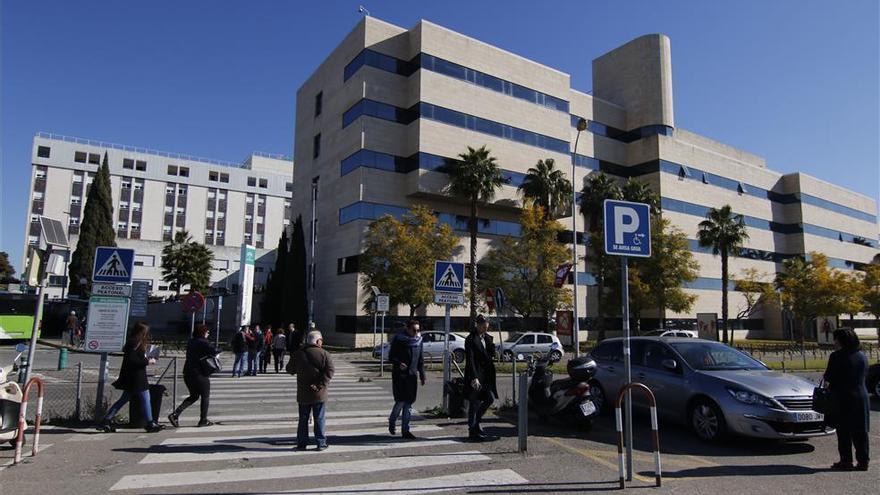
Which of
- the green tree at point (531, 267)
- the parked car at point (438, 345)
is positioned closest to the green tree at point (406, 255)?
the green tree at point (531, 267)

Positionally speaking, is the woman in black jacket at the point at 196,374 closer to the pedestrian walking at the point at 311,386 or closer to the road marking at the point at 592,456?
the pedestrian walking at the point at 311,386

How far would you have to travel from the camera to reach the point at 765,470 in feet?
21.0

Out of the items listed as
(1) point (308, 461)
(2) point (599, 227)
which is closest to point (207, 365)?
(1) point (308, 461)

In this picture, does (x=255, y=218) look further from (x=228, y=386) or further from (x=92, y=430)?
(x=92, y=430)

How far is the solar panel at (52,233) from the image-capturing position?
843 centimetres

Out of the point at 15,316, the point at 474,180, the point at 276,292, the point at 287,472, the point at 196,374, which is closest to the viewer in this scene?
the point at 287,472

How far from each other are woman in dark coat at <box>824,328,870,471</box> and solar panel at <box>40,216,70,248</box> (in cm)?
1078

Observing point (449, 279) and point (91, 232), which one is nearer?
A: point (449, 279)

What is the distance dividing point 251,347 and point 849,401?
1597 cm

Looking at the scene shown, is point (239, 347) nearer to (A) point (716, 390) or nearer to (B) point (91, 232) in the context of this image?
(A) point (716, 390)

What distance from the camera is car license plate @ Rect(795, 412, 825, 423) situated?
727 cm

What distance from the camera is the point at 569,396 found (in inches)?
337

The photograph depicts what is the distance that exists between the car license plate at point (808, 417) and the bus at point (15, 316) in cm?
3385

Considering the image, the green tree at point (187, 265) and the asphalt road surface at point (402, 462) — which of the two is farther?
the green tree at point (187, 265)
